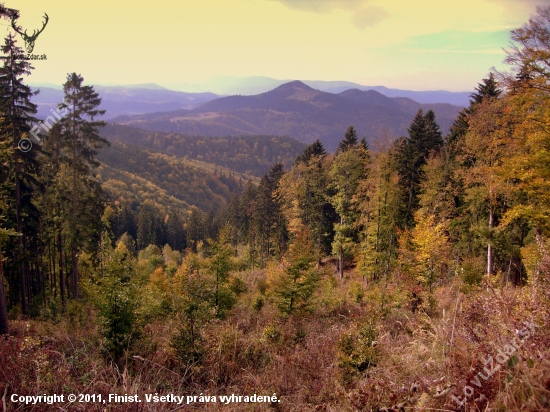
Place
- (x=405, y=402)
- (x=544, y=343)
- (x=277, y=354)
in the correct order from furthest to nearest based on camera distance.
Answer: (x=277, y=354) → (x=405, y=402) → (x=544, y=343)

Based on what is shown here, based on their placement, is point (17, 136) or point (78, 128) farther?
point (78, 128)

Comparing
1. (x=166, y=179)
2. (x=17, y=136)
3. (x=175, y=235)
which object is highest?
(x=17, y=136)

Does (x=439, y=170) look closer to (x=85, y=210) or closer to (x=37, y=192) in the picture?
(x=85, y=210)

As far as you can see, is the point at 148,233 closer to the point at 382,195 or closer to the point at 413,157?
the point at 413,157

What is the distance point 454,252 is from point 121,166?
7470 inches

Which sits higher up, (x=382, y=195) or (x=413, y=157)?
(x=413, y=157)

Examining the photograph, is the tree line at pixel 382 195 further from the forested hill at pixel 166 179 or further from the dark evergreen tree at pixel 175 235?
the forested hill at pixel 166 179

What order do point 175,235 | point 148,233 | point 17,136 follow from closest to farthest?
point 17,136, point 148,233, point 175,235

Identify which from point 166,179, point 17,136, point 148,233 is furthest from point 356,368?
point 166,179

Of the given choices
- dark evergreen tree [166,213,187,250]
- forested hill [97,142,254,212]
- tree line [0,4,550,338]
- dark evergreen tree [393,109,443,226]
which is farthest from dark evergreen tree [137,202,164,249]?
dark evergreen tree [393,109,443,226]

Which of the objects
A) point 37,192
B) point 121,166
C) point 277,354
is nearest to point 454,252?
point 277,354

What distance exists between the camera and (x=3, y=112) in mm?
15766

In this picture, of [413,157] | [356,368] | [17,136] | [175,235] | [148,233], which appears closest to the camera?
[356,368]

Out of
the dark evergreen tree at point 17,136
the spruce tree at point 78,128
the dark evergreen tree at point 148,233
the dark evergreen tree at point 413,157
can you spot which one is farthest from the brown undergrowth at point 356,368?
the dark evergreen tree at point 148,233
